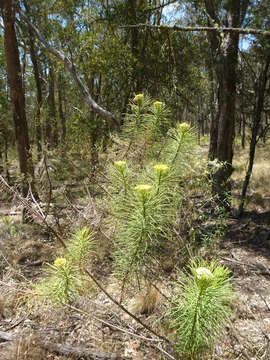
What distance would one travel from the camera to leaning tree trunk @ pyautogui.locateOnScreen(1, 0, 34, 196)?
5477 mm

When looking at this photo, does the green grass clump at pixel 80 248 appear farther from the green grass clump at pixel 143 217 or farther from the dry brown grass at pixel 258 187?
the dry brown grass at pixel 258 187

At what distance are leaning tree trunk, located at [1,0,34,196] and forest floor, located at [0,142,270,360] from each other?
2.07m

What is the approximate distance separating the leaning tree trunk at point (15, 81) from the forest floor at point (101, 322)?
2.07 meters

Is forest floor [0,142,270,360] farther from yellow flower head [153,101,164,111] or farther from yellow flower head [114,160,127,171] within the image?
yellow flower head [153,101,164,111]

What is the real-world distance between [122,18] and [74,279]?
430 centimetres

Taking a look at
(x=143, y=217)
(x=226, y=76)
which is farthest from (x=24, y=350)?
(x=226, y=76)

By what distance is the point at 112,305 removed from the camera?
3.18 metres

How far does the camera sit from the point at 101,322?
255cm

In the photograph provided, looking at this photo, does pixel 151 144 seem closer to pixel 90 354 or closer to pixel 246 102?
pixel 90 354

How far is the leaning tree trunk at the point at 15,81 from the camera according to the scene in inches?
216

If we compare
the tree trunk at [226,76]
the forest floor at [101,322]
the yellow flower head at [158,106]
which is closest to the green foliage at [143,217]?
the forest floor at [101,322]

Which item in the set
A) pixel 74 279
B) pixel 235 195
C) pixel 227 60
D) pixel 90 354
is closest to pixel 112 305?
pixel 90 354

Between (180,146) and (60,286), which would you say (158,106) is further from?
(60,286)

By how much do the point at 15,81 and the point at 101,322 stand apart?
5071mm
